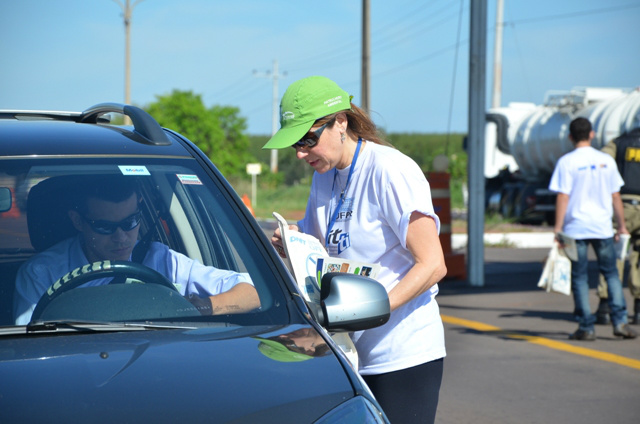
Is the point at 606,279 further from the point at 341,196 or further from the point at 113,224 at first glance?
the point at 113,224

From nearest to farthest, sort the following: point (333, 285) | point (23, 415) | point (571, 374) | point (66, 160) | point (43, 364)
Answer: point (23, 415) < point (43, 364) < point (333, 285) < point (66, 160) < point (571, 374)

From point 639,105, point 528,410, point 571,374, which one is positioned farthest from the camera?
point 639,105

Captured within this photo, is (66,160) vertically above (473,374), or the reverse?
(66,160)

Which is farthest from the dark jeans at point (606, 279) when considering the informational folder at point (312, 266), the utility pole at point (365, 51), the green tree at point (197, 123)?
the green tree at point (197, 123)

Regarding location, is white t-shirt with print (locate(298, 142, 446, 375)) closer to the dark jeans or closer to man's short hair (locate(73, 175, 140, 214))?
man's short hair (locate(73, 175, 140, 214))

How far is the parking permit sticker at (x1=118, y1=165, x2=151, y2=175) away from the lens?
3.17 m

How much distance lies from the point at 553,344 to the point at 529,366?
101cm

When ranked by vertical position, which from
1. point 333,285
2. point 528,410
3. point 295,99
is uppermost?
point 295,99

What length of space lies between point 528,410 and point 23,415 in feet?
14.7

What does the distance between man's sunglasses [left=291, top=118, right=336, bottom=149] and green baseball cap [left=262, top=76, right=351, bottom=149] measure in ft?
0.14

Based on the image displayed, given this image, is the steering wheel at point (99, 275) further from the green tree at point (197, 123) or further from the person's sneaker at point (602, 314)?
the green tree at point (197, 123)

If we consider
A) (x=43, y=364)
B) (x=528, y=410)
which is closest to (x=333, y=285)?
(x=43, y=364)

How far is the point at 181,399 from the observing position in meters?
2.27

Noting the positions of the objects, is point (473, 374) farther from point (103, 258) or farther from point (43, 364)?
point (43, 364)
